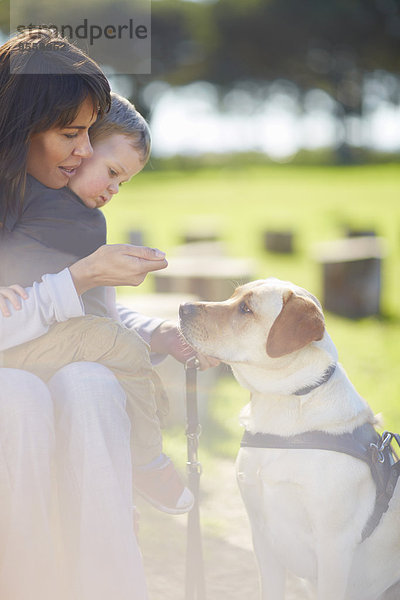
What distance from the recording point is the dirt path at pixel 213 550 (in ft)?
9.90

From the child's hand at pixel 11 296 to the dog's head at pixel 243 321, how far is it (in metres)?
0.67

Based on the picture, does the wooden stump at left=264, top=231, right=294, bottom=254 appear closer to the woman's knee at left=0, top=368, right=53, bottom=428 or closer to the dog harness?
the dog harness

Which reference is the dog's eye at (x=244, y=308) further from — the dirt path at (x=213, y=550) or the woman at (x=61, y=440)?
the dirt path at (x=213, y=550)

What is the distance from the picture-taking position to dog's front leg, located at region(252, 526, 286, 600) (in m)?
2.66

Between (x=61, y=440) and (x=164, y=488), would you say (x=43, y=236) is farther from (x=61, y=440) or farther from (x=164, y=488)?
(x=164, y=488)

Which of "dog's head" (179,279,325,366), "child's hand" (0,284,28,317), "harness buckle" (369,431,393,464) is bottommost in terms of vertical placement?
"harness buckle" (369,431,393,464)

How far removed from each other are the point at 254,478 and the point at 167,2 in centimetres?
5166

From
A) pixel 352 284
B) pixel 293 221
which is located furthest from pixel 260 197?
pixel 352 284

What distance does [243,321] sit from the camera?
262cm

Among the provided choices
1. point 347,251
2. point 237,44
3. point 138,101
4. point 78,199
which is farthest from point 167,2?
point 78,199

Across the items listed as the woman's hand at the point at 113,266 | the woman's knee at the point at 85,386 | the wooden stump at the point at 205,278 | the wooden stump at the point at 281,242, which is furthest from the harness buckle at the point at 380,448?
the wooden stump at the point at 281,242

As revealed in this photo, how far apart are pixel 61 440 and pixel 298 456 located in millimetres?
840

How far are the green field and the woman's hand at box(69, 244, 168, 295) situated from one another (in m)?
2.61

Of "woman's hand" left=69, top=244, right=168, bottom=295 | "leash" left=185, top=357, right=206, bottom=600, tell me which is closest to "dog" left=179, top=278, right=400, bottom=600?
"leash" left=185, top=357, right=206, bottom=600
